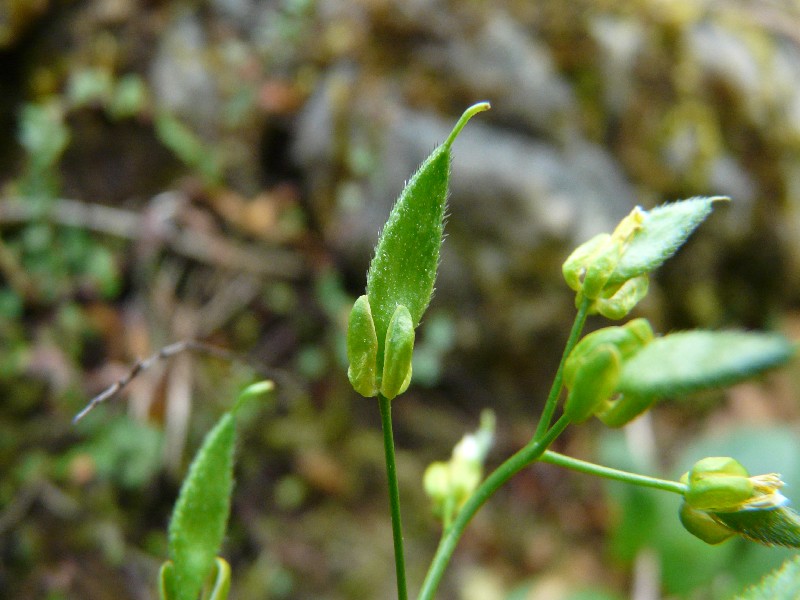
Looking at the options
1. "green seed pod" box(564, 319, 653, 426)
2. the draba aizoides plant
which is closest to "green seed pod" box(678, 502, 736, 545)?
the draba aizoides plant

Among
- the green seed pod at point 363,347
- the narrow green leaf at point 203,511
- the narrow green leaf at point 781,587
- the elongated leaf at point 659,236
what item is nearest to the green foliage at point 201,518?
the narrow green leaf at point 203,511

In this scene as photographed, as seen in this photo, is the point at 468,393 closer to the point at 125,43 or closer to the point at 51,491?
the point at 51,491

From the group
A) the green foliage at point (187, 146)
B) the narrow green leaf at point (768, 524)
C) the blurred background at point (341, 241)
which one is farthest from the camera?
the green foliage at point (187, 146)

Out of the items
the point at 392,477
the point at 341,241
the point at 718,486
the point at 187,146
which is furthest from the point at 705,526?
the point at 187,146

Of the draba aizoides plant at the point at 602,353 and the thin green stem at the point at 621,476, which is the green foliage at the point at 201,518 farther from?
the thin green stem at the point at 621,476

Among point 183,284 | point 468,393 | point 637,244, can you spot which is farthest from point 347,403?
point 637,244

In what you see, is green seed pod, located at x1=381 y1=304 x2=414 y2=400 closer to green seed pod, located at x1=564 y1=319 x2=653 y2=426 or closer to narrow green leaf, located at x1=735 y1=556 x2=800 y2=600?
green seed pod, located at x1=564 y1=319 x2=653 y2=426
